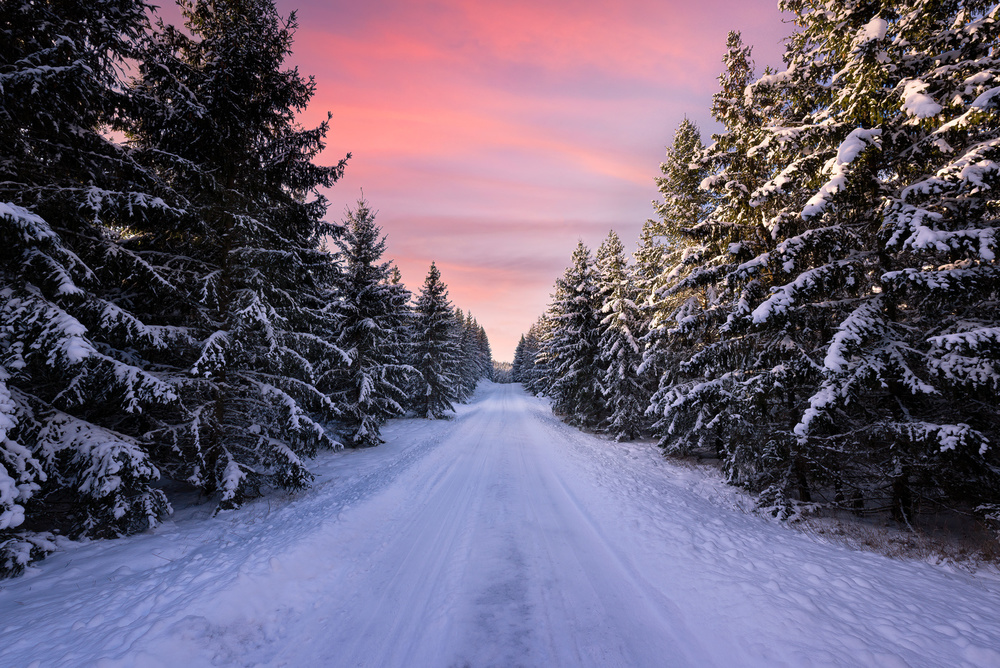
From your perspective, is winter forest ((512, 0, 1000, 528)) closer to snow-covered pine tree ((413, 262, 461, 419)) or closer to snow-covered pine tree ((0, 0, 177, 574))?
→ snow-covered pine tree ((0, 0, 177, 574))

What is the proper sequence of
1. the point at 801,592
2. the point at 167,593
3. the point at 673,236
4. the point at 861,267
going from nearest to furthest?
1. the point at 167,593
2. the point at 801,592
3. the point at 861,267
4. the point at 673,236

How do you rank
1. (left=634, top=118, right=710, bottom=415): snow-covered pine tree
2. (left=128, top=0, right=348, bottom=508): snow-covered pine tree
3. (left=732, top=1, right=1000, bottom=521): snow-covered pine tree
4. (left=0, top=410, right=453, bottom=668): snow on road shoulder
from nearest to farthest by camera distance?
1. (left=0, top=410, right=453, bottom=668): snow on road shoulder
2. (left=732, top=1, right=1000, bottom=521): snow-covered pine tree
3. (left=128, top=0, right=348, bottom=508): snow-covered pine tree
4. (left=634, top=118, right=710, bottom=415): snow-covered pine tree

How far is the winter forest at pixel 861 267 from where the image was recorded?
5895 millimetres

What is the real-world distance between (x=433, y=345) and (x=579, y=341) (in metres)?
10.9

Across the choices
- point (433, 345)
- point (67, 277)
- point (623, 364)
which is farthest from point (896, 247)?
point (433, 345)

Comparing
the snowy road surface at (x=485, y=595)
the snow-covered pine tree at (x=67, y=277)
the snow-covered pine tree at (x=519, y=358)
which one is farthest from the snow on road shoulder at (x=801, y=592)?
the snow-covered pine tree at (x=519, y=358)

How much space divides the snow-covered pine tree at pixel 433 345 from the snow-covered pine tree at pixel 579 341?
8.19 meters

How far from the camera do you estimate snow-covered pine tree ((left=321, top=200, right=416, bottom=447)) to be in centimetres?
1565

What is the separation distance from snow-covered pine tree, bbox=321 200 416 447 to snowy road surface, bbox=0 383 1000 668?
782 centimetres

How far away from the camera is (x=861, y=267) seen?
7527 millimetres

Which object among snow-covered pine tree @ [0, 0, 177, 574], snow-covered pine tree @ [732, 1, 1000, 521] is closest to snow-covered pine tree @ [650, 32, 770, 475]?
snow-covered pine tree @ [732, 1, 1000, 521]

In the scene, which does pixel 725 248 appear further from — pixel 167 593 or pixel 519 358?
pixel 519 358

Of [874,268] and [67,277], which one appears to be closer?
→ [67,277]

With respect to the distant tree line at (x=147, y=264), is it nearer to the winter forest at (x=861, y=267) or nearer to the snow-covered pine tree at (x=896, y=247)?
the winter forest at (x=861, y=267)
